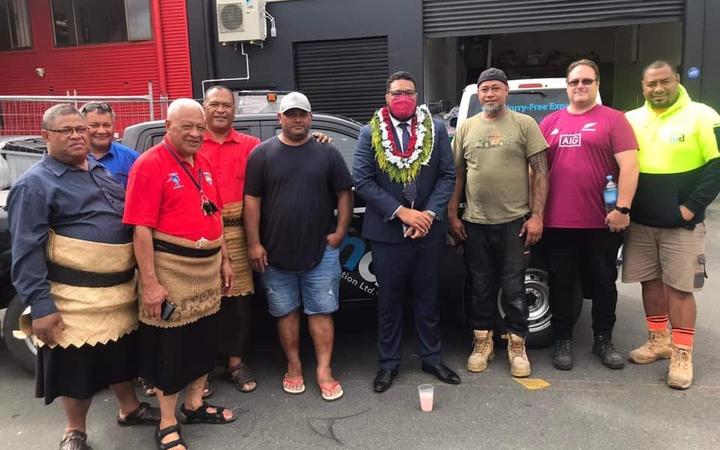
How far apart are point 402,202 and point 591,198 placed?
1.22 m

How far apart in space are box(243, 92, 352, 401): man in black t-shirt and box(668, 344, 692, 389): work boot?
2091mm

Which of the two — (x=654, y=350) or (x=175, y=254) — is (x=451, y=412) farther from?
(x=175, y=254)

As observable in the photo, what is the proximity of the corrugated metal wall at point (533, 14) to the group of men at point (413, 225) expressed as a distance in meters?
7.78

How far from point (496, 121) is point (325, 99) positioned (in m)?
8.62

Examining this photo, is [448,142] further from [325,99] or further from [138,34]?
[138,34]

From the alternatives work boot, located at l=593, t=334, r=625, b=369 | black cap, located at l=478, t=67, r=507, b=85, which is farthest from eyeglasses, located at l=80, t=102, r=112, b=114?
work boot, located at l=593, t=334, r=625, b=369

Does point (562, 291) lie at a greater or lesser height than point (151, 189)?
lesser

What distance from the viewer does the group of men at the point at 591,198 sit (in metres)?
3.64

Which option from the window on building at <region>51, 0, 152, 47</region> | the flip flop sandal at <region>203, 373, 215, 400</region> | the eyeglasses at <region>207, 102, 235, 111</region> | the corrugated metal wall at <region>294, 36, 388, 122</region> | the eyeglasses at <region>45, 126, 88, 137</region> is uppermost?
the window on building at <region>51, 0, 152, 47</region>

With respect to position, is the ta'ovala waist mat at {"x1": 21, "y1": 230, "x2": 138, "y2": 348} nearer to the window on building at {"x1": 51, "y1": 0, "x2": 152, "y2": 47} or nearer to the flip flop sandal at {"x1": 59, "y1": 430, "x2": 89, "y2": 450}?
the flip flop sandal at {"x1": 59, "y1": 430, "x2": 89, "y2": 450}

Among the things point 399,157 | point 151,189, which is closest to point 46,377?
point 151,189

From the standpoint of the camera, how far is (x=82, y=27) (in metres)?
13.5

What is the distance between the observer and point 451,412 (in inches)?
136

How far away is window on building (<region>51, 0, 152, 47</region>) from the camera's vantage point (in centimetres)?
1281
